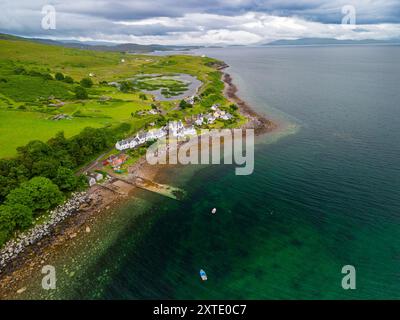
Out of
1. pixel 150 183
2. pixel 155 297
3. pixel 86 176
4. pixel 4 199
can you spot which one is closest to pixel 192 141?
pixel 150 183

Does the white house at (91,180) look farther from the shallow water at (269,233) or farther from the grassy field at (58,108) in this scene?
the grassy field at (58,108)

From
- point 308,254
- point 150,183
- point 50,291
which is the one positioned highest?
point 150,183

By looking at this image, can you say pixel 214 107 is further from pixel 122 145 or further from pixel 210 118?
pixel 122 145

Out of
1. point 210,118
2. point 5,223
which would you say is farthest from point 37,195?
point 210,118

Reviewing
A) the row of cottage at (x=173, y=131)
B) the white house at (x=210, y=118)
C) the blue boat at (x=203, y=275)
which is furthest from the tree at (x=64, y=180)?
the white house at (x=210, y=118)

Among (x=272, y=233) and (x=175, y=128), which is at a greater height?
(x=175, y=128)

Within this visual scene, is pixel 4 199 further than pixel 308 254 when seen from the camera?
Yes
